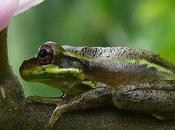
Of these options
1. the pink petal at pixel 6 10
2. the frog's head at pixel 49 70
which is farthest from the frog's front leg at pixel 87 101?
the pink petal at pixel 6 10

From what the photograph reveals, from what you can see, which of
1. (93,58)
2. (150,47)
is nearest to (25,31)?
(150,47)

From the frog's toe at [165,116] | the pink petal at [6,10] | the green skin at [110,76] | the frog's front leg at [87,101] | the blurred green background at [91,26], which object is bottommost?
the frog's toe at [165,116]

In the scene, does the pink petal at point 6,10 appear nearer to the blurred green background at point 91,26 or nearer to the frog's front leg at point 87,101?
the frog's front leg at point 87,101

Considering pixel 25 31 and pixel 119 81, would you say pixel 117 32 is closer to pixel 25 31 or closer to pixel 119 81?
pixel 25 31

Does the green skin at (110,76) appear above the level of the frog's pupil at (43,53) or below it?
below

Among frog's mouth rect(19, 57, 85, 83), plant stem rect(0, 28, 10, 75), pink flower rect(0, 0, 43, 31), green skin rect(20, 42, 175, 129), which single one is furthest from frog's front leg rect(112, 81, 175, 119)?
pink flower rect(0, 0, 43, 31)

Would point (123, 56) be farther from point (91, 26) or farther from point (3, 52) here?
point (91, 26)

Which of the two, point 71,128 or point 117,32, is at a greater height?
point 117,32
